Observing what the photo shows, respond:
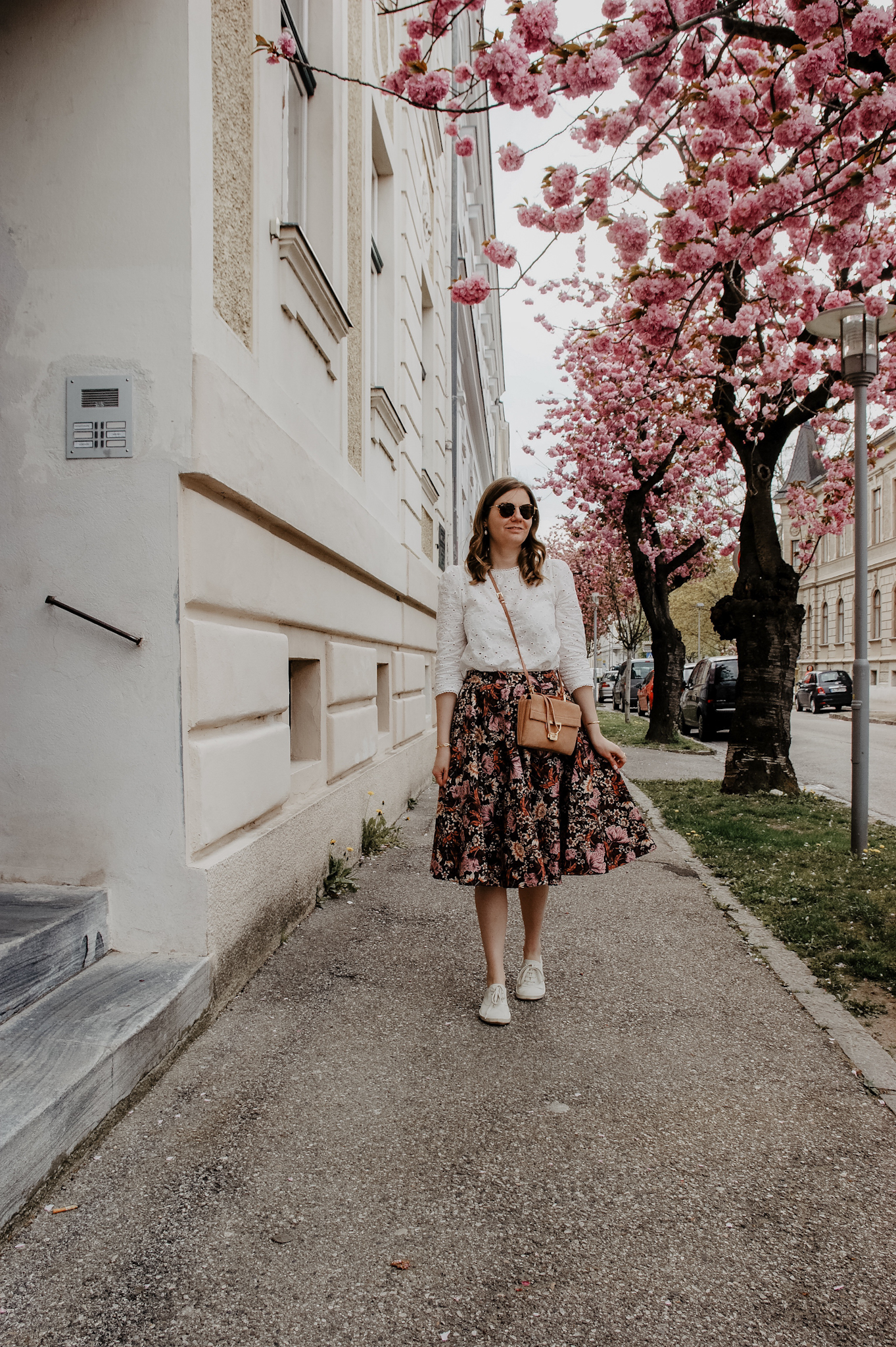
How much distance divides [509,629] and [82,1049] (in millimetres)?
1946

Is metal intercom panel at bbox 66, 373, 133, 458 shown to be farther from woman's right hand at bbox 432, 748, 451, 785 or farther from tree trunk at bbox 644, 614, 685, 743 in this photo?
tree trunk at bbox 644, 614, 685, 743

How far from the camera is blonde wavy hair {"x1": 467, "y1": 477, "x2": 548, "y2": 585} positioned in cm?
354

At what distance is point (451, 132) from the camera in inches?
166

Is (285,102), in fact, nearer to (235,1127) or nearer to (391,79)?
(391,79)

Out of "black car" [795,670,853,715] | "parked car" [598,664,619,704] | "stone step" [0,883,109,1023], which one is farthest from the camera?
"parked car" [598,664,619,704]

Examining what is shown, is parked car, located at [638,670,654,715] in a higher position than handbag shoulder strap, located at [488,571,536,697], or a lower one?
lower

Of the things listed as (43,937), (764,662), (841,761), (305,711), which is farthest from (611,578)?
(43,937)

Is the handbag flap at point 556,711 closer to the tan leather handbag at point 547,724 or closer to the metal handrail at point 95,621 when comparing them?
the tan leather handbag at point 547,724

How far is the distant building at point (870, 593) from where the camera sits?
43562 millimetres

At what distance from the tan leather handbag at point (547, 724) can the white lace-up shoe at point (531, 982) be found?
2.95 ft

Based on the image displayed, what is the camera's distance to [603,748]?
3.45m

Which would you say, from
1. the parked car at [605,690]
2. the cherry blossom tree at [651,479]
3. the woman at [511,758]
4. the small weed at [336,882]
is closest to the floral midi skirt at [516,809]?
the woman at [511,758]

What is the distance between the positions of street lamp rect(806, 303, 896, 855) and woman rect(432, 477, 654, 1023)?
354 centimetres

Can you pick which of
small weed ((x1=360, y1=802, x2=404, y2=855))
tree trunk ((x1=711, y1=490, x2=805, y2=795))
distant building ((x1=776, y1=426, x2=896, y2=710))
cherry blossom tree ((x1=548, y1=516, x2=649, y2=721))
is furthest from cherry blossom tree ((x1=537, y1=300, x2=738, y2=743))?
distant building ((x1=776, y1=426, x2=896, y2=710))
